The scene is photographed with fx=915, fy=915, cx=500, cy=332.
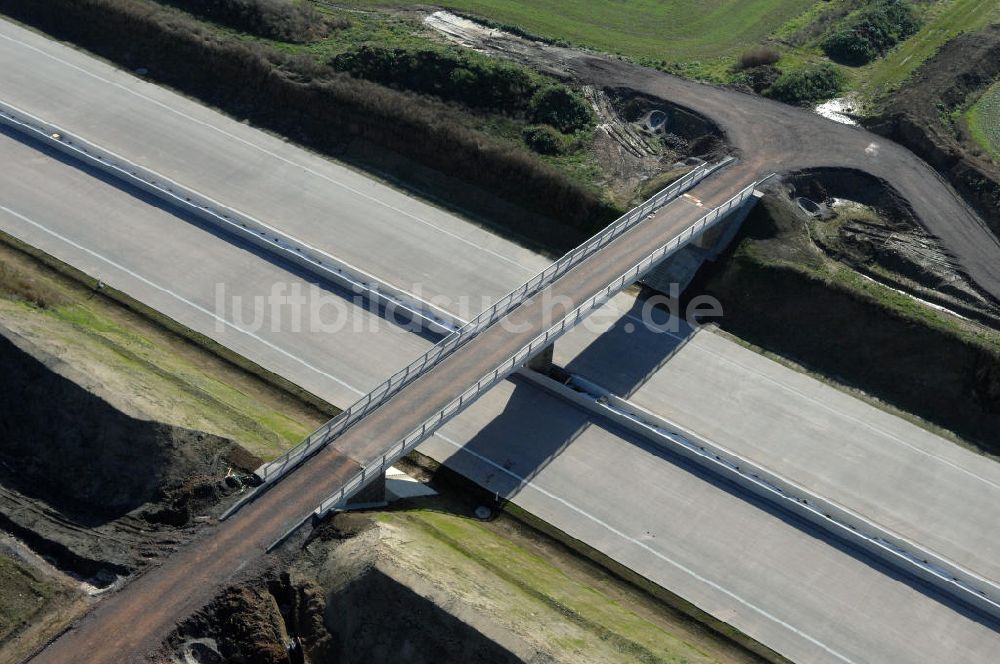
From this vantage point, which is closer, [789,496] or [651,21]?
[789,496]

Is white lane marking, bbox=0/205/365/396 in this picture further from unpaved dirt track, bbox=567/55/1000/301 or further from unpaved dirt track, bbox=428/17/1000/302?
unpaved dirt track, bbox=567/55/1000/301

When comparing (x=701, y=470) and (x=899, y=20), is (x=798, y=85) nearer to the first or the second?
(x=899, y=20)

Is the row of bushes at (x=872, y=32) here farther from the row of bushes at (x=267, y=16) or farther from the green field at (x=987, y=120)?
the row of bushes at (x=267, y=16)

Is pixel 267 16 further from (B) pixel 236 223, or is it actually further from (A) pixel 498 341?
(A) pixel 498 341

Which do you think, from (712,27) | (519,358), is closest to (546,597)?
(519,358)

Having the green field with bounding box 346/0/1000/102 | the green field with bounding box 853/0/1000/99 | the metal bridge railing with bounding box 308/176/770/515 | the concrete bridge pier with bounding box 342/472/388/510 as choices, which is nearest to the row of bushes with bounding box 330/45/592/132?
the green field with bounding box 346/0/1000/102

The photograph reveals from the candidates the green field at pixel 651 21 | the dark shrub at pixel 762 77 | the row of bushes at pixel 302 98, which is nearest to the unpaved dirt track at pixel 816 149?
the dark shrub at pixel 762 77
